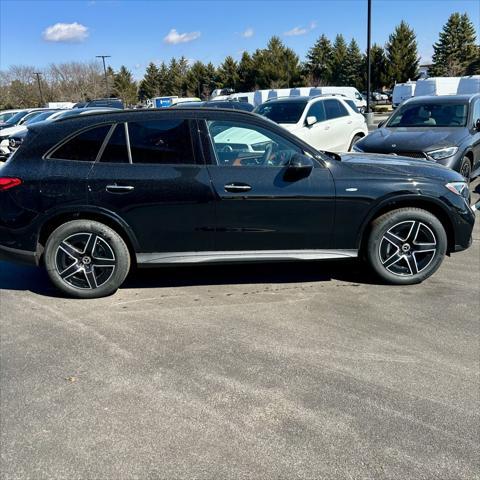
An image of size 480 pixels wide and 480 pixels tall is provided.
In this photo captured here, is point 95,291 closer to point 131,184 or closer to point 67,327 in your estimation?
point 67,327

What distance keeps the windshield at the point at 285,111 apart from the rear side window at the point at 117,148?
7324 mm

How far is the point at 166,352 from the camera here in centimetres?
346

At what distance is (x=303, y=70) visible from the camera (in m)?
71.9

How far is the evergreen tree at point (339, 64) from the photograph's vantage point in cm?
6725

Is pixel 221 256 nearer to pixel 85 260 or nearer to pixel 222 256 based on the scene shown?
pixel 222 256

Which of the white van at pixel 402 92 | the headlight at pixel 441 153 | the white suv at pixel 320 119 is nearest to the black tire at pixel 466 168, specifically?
the headlight at pixel 441 153

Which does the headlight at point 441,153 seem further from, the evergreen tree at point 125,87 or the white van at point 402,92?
the evergreen tree at point 125,87

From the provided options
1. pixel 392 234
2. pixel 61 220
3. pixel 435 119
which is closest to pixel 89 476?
pixel 61 220

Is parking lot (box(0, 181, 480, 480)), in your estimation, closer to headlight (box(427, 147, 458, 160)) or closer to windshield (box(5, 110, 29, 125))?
headlight (box(427, 147, 458, 160))

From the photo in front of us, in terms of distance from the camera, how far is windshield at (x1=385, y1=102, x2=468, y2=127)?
856cm

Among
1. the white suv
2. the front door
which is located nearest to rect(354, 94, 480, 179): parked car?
the white suv

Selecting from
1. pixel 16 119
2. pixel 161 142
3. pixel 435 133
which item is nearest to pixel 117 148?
pixel 161 142

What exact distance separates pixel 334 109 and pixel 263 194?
27.0 ft

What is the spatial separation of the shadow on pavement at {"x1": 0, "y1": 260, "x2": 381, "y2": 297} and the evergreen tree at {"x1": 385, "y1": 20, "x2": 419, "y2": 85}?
6475cm
